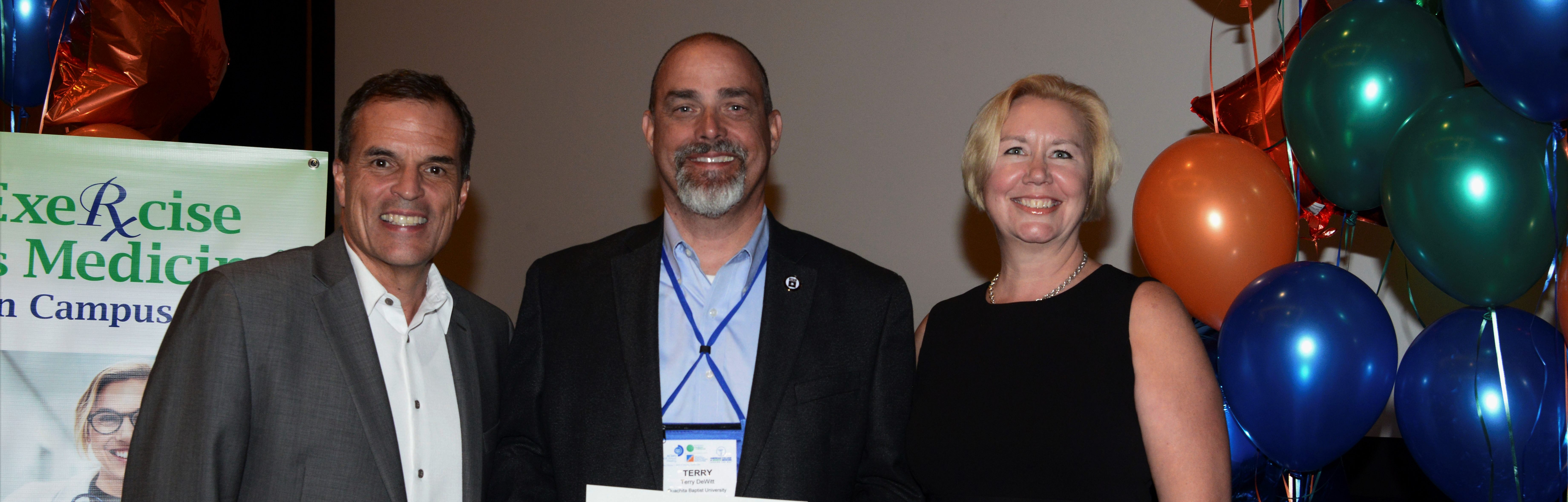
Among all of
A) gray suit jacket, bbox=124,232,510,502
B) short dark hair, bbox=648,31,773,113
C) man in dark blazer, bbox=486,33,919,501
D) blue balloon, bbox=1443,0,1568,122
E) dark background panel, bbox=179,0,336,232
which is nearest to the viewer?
blue balloon, bbox=1443,0,1568,122

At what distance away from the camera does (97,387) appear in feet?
7.53

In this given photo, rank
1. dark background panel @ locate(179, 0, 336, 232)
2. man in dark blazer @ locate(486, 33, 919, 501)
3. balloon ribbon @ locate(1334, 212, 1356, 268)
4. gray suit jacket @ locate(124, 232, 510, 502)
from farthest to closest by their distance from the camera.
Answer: dark background panel @ locate(179, 0, 336, 232)
balloon ribbon @ locate(1334, 212, 1356, 268)
man in dark blazer @ locate(486, 33, 919, 501)
gray suit jacket @ locate(124, 232, 510, 502)

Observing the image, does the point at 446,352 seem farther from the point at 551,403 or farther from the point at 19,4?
the point at 19,4

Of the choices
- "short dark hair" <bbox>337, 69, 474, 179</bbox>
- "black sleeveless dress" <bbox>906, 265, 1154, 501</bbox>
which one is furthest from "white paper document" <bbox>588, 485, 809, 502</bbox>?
"short dark hair" <bbox>337, 69, 474, 179</bbox>

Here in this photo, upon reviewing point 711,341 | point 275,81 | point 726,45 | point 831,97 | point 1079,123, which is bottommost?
point 711,341

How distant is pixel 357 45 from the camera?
5.79 meters

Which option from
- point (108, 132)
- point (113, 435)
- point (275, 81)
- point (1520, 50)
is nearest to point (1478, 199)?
A: point (1520, 50)

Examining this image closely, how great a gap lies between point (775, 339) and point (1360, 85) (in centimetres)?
140

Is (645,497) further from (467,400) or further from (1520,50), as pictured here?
(1520,50)

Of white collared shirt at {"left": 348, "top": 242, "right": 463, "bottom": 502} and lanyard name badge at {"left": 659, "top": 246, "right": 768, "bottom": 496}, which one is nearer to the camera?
lanyard name badge at {"left": 659, "top": 246, "right": 768, "bottom": 496}

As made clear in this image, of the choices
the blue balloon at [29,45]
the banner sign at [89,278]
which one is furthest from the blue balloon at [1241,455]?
the blue balloon at [29,45]

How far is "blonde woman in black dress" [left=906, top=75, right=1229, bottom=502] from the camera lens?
201 centimetres

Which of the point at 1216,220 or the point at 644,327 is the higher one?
the point at 1216,220

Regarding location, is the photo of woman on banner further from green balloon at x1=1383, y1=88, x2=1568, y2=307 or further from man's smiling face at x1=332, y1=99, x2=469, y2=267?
green balloon at x1=1383, y1=88, x2=1568, y2=307
